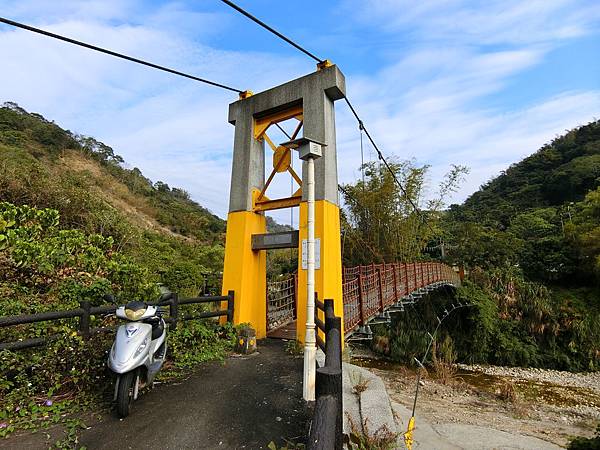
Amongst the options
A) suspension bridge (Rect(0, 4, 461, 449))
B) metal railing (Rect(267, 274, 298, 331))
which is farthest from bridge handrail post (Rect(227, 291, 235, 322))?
metal railing (Rect(267, 274, 298, 331))

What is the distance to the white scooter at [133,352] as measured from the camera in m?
2.27

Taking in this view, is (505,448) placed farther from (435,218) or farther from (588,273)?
(588,273)

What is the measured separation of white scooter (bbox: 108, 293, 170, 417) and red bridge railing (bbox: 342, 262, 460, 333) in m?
2.92

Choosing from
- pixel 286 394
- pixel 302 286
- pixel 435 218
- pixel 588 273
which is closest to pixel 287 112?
pixel 302 286

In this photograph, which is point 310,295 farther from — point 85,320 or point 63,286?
point 63,286

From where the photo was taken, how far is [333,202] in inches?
176

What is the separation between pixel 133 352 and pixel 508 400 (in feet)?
25.5

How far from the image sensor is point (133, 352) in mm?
2305

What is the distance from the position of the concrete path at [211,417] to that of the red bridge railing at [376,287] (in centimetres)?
214

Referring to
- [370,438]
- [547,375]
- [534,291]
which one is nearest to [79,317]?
[370,438]

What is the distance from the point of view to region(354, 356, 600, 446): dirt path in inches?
214

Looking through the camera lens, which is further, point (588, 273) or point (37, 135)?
point (37, 135)

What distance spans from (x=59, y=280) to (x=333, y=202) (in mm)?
3867

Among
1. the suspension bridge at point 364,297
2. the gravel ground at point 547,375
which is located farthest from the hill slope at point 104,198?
the gravel ground at point 547,375
